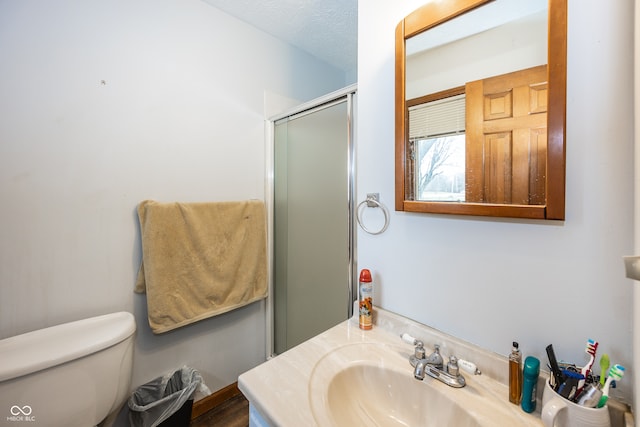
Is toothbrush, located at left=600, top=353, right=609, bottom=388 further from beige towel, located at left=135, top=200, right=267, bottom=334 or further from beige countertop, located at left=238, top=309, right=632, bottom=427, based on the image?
beige towel, located at left=135, top=200, right=267, bottom=334

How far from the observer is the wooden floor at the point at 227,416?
1438mm

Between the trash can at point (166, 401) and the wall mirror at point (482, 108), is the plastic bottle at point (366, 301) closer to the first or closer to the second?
the wall mirror at point (482, 108)

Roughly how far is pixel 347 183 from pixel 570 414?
1.04 m

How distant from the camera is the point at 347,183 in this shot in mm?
1323

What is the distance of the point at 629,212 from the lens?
0.54 metres

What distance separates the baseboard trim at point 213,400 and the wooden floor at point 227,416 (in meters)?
0.02

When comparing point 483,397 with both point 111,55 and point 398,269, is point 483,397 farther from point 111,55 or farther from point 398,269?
point 111,55

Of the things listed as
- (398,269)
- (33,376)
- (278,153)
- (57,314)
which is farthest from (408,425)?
(278,153)

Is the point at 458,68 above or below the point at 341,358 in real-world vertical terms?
above

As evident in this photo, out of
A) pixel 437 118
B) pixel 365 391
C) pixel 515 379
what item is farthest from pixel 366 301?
pixel 437 118

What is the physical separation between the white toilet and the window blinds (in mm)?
1360

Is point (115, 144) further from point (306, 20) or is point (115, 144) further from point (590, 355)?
point (590, 355)

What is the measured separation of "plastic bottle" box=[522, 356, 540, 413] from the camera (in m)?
0.60

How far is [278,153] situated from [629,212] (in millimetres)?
1566
